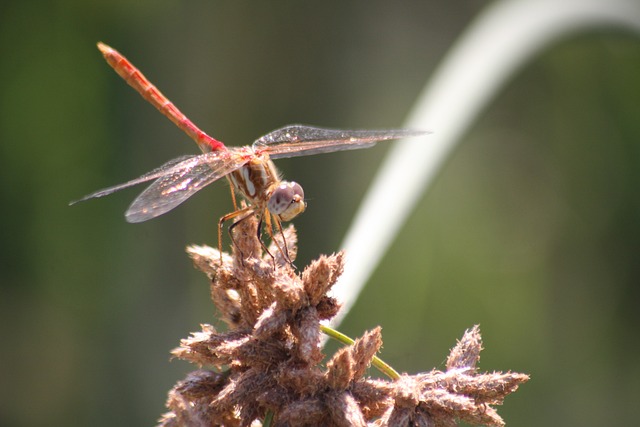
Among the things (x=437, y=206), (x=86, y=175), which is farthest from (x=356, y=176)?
(x=86, y=175)

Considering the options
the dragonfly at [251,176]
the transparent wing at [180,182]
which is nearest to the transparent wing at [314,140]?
the dragonfly at [251,176]

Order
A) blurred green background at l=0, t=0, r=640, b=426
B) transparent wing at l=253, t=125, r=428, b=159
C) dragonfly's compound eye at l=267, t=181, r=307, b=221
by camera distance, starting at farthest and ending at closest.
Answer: blurred green background at l=0, t=0, r=640, b=426, transparent wing at l=253, t=125, r=428, b=159, dragonfly's compound eye at l=267, t=181, r=307, b=221

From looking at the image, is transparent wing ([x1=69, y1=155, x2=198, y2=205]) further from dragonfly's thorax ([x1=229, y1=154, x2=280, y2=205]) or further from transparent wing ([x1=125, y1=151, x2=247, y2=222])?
dragonfly's thorax ([x1=229, y1=154, x2=280, y2=205])

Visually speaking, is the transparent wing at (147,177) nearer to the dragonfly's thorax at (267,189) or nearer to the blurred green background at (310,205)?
the dragonfly's thorax at (267,189)

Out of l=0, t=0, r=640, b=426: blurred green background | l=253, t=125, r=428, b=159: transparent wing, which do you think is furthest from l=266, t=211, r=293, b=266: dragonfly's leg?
l=0, t=0, r=640, b=426: blurred green background

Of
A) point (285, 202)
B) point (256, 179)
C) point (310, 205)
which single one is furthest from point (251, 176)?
point (310, 205)

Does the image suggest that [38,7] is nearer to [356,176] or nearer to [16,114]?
[16,114]

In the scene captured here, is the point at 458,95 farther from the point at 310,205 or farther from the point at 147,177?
the point at 310,205
